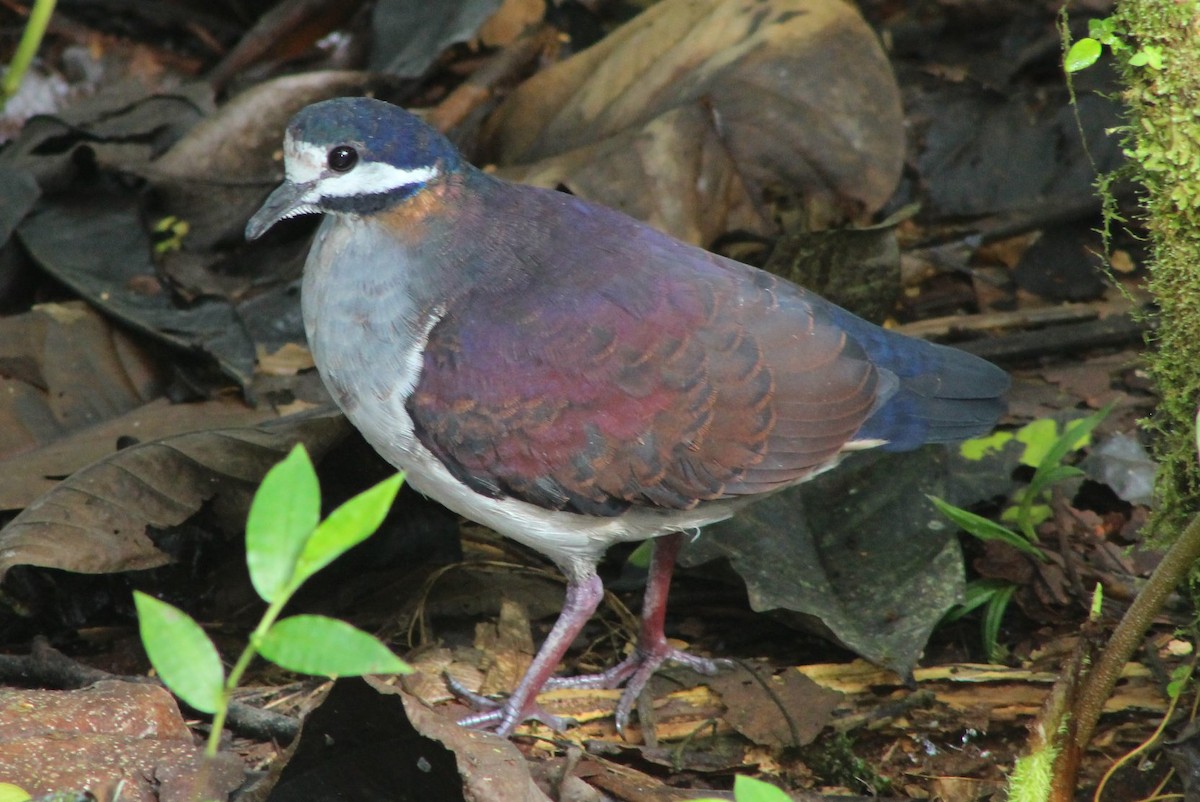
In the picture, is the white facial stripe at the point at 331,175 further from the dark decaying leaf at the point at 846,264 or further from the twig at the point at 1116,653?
the twig at the point at 1116,653

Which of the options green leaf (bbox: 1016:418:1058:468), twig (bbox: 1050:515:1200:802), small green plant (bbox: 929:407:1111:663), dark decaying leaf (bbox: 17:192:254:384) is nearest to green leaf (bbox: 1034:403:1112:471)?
small green plant (bbox: 929:407:1111:663)

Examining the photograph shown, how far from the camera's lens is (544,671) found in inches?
158

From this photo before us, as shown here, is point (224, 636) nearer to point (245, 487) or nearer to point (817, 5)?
point (245, 487)

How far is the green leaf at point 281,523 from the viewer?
2.14 m

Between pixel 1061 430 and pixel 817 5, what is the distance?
191 centimetres

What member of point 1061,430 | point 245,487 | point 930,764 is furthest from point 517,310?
point 1061,430

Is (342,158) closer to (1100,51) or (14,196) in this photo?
(1100,51)

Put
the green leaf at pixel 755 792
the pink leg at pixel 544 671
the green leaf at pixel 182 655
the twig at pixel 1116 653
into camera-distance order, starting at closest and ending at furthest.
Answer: the green leaf at pixel 182 655 < the green leaf at pixel 755 792 < the twig at pixel 1116 653 < the pink leg at pixel 544 671

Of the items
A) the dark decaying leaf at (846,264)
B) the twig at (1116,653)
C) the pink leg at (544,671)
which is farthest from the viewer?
the dark decaying leaf at (846,264)

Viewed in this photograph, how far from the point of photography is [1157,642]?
406cm

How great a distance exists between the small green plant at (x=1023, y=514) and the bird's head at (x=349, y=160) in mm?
1881

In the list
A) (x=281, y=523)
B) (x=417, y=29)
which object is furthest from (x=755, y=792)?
(x=417, y=29)

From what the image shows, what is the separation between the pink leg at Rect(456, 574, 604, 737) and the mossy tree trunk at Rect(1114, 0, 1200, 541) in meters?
1.64

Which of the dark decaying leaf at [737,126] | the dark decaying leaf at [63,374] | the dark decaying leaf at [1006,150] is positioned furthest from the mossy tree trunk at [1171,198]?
the dark decaying leaf at [63,374]
